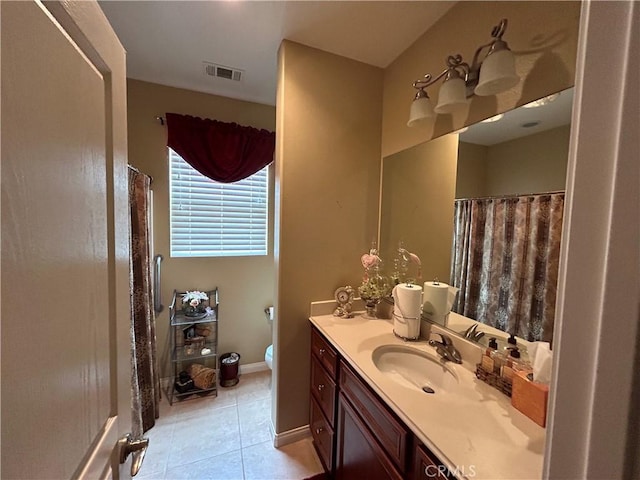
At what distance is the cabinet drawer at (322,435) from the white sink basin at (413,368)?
0.49 m

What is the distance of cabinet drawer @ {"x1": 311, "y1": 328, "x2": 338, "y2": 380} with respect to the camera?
1372 millimetres

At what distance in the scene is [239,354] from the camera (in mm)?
2479

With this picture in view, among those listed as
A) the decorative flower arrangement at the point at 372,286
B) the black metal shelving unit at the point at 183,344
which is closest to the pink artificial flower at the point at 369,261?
the decorative flower arrangement at the point at 372,286

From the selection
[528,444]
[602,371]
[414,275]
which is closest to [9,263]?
[602,371]

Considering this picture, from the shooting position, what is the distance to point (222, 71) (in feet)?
6.38

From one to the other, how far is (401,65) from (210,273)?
2220 mm

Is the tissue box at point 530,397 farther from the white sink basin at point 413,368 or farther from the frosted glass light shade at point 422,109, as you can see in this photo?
the frosted glass light shade at point 422,109

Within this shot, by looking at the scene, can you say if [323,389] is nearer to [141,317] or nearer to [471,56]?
[141,317]

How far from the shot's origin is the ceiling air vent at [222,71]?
6.19 ft

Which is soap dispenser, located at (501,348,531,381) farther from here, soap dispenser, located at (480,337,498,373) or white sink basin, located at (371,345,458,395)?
white sink basin, located at (371,345,458,395)

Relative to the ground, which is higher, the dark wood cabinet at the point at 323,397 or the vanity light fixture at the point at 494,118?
the vanity light fixture at the point at 494,118

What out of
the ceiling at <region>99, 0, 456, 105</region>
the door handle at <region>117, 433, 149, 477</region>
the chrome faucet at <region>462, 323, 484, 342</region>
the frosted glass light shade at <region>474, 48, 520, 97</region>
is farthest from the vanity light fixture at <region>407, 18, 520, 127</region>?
the door handle at <region>117, 433, 149, 477</region>

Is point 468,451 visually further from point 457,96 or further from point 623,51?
point 457,96
